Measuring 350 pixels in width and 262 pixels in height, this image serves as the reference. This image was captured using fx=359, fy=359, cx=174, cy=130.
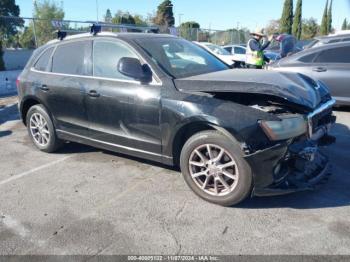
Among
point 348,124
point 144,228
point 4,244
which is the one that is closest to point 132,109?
point 144,228

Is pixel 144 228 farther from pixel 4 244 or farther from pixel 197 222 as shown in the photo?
pixel 4 244

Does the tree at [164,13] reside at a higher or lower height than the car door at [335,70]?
higher

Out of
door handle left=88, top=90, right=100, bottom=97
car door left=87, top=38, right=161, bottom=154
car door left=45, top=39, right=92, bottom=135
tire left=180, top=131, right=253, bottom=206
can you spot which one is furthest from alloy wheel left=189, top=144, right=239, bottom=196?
car door left=45, top=39, right=92, bottom=135

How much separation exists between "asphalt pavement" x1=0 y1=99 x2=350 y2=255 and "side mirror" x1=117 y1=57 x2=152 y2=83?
129cm

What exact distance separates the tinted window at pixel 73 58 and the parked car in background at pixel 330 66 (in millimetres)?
4247

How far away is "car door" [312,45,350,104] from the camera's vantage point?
290 inches

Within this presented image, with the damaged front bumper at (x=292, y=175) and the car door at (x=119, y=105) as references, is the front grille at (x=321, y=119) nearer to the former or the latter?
the damaged front bumper at (x=292, y=175)

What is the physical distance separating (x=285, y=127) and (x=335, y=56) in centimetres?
509

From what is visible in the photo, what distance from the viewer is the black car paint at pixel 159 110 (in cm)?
344

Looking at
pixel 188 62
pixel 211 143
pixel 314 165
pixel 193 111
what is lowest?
pixel 314 165

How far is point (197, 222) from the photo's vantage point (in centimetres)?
347

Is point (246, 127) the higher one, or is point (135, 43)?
point (135, 43)

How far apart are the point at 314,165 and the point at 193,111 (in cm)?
145

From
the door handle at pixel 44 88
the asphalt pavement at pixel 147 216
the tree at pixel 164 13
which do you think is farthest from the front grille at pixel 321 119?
the tree at pixel 164 13
